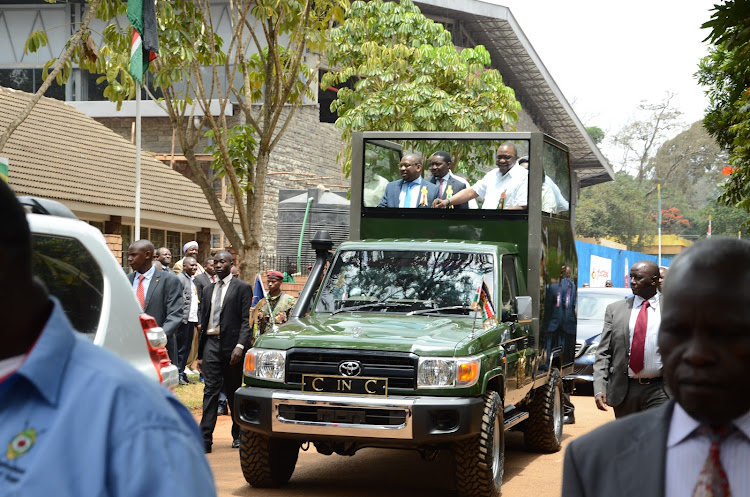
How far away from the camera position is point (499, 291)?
9734 millimetres

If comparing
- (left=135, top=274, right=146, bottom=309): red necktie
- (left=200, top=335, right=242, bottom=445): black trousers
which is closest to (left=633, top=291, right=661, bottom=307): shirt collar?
(left=200, top=335, right=242, bottom=445): black trousers

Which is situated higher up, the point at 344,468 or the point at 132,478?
the point at 132,478

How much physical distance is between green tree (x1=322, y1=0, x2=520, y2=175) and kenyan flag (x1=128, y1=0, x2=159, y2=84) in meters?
9.00

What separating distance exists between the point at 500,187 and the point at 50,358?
395 inches

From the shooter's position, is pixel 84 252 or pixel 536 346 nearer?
pixel 84 252

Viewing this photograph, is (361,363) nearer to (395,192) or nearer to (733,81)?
(733,81)

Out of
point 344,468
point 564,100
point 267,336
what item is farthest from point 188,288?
point 564,100

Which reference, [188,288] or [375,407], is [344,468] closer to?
[375,407]

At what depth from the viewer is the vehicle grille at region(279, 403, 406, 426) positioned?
8.24 meters

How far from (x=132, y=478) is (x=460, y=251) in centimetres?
843

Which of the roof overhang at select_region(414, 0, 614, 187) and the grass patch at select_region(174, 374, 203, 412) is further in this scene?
the roof overhang at select_region(414, 0, 614, 187)

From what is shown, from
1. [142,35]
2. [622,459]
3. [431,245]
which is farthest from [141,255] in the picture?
[622,459]

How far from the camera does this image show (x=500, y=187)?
37.6 ft

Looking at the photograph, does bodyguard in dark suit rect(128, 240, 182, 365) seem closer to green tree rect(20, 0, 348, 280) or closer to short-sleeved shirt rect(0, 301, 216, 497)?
green tree rect(20, 0, 348, 280)
